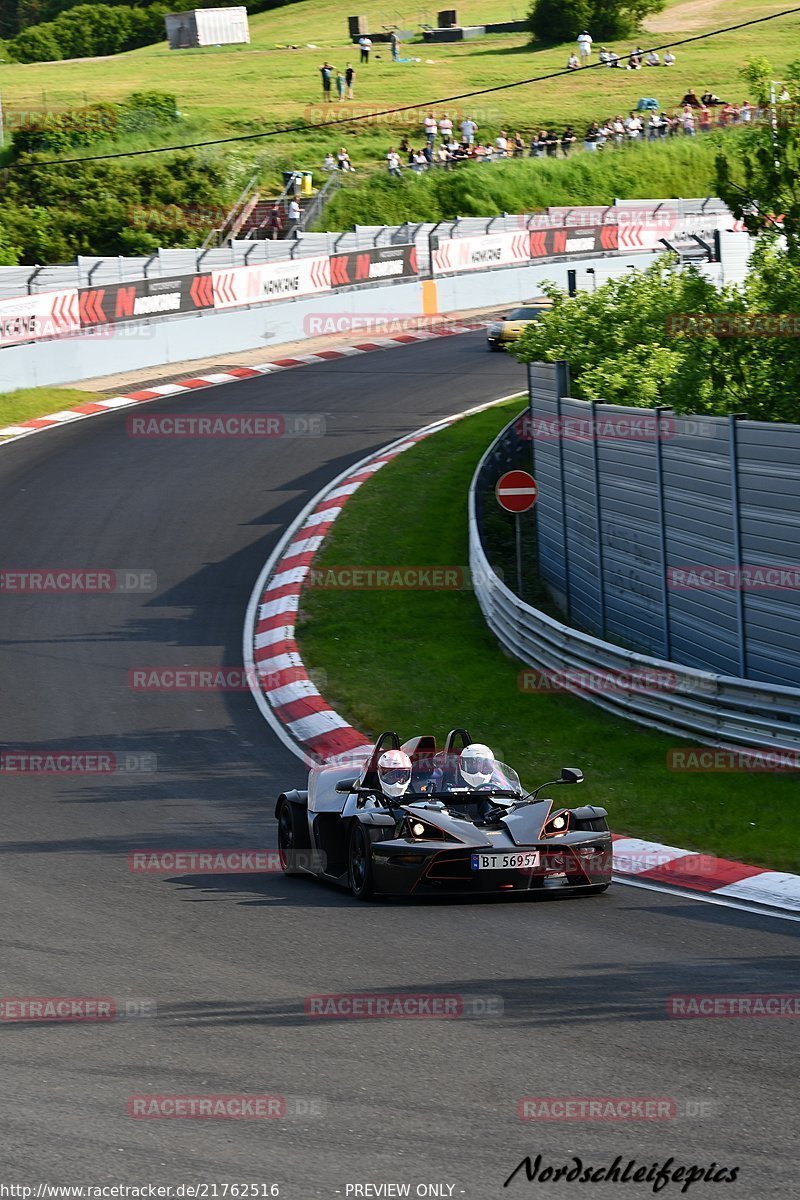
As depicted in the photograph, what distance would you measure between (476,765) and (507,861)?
98cm

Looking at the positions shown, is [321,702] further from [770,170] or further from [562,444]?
[770,170]

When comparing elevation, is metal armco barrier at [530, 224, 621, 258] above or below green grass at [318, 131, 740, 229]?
below

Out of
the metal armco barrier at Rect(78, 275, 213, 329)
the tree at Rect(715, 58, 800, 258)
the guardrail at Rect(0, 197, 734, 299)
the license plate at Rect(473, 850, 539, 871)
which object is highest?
the tree at Rect(715, 58, 800, 258)

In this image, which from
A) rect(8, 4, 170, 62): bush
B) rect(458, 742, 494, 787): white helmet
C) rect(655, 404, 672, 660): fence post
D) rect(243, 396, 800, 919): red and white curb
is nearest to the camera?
rect(243, 396, 800, 919): red and white curb

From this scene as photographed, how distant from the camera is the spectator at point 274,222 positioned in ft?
178

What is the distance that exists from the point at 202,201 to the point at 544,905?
163 ft

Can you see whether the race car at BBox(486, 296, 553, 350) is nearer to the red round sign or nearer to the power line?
the red round sign

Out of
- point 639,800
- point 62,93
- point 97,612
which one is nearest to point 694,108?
point 62,93

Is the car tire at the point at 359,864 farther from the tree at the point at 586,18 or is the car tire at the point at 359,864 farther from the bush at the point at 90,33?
the bush at the point at 90,33

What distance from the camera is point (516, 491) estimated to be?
18422mm

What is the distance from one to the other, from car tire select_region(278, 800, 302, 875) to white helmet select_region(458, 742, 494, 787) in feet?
4.33

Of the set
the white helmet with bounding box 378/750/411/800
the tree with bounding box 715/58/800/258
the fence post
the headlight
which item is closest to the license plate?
the headlight

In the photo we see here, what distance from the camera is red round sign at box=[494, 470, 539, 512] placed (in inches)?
723

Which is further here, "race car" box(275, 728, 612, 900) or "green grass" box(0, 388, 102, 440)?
"green grass" box(0, 388, 102, 440)
